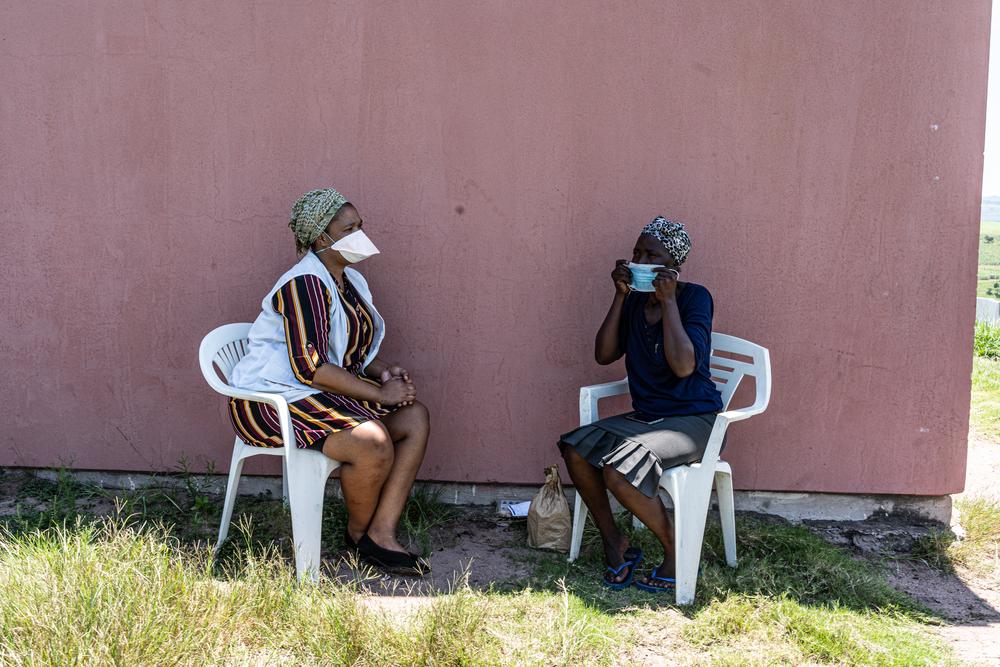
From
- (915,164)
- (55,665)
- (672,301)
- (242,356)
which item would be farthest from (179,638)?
(915,164)

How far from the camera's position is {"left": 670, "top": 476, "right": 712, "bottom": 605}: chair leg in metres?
3.46

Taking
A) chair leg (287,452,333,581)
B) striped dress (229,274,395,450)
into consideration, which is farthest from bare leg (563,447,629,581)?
chair leg (287,452,333,581)

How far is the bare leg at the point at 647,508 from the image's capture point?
3.52 m

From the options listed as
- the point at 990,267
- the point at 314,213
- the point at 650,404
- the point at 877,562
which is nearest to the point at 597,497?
the point at 650,404

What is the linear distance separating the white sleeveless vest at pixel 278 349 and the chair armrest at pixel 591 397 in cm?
108

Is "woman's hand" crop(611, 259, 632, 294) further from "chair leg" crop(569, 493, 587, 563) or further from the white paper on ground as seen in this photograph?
the white paper on ground

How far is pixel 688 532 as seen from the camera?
11.4 ft

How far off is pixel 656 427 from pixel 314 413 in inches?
55.3

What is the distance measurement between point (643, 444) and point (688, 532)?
0.38m

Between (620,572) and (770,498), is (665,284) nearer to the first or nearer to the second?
(620,572)

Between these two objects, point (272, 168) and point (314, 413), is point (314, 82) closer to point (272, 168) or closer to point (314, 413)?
point (272, 168)

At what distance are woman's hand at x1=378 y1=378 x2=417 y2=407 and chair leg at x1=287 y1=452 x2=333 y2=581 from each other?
368mm

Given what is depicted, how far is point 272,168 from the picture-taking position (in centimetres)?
427

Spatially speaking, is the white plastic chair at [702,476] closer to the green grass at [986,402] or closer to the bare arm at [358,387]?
the bare arm at [358,387]
